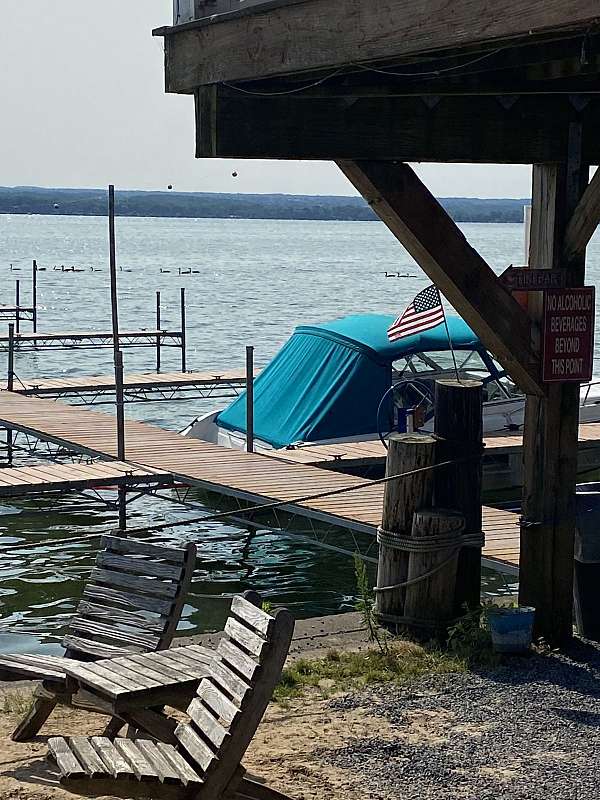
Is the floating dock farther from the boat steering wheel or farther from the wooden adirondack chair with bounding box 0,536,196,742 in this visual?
the wooden adirondack chair with bounding box 0,536,196,742

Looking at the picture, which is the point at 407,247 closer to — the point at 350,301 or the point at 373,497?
the point at 373,497

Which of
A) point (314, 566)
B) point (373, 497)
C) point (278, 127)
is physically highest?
point (278, 127)

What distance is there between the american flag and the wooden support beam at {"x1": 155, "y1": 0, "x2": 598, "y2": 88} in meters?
5.94

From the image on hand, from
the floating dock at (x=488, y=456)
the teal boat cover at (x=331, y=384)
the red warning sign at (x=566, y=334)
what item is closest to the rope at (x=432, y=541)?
the red warning sign at (x=566, y=334)

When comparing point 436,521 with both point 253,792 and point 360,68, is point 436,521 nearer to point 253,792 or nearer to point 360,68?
point 360,68

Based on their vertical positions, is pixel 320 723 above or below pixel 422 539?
below

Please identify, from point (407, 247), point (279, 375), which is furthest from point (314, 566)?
point (407, 247)

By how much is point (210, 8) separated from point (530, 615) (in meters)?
3.70

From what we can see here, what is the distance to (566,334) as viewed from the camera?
296 inches

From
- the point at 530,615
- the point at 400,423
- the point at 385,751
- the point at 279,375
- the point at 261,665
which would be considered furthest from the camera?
the point at 279,375

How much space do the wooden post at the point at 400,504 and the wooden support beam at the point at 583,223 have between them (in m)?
1.56

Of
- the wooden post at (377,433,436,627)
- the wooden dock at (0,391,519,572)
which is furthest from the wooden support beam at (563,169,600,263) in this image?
the wooden dock at (0,391,519,572)

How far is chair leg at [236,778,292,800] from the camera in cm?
486

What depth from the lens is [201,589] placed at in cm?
1294
